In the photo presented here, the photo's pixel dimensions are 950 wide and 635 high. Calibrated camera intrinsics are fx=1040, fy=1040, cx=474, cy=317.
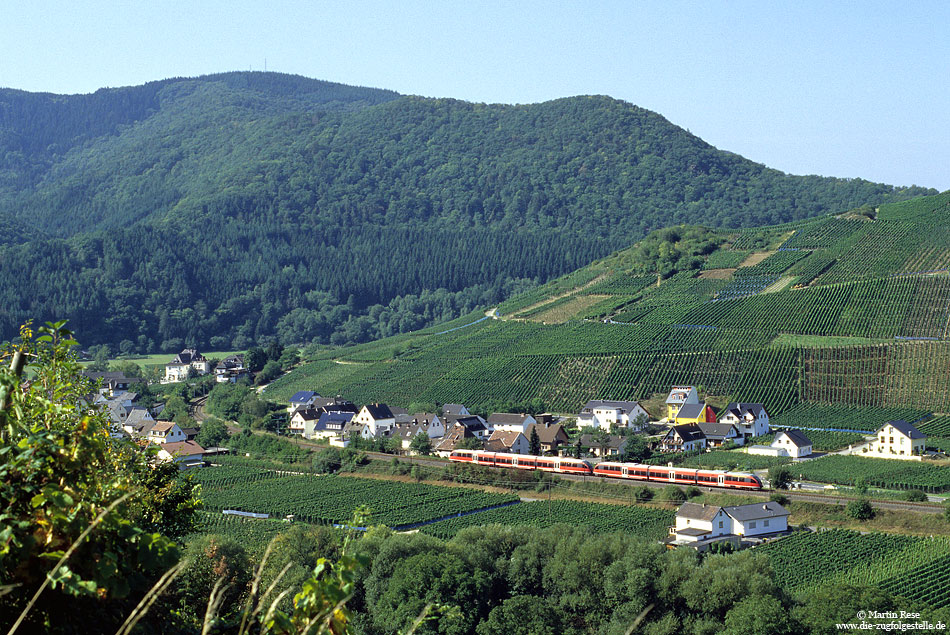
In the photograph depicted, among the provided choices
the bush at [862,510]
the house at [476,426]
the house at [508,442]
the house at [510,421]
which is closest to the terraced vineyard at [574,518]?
the bush at [862,510]

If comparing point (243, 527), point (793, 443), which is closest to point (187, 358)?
point (243, 527)

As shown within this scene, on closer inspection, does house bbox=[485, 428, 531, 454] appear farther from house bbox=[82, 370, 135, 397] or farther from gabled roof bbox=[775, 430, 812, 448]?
house bbox=[82, 370, 135, 397]

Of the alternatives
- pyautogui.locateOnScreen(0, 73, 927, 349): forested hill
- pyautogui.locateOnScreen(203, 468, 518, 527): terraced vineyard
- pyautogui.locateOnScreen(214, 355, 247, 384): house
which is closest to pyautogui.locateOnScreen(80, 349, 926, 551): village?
pyautogui.locateOnScreen(203, 468, 518, 527): terraced vineyard

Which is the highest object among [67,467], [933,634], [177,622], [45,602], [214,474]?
[67,467]

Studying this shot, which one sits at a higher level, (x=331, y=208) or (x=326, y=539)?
(x=331, y=208)

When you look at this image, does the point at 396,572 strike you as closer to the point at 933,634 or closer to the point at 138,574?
the point at 933,634

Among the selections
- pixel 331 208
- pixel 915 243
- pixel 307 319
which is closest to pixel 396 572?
pixel 915 243

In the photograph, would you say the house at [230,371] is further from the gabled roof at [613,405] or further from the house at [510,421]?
the gabled roof at [613,405]
